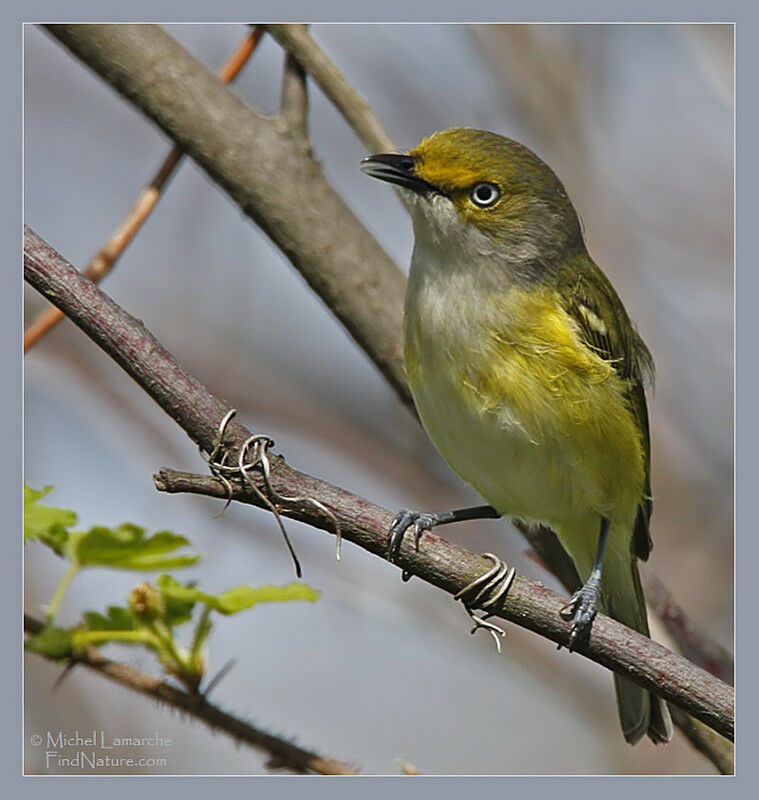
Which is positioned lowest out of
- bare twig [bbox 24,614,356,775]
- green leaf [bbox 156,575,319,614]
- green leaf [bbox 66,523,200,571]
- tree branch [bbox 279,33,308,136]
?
bare twig [bbox 24,614,356,775]

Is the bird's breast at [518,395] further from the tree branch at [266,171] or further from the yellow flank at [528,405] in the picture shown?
the tree branch at [266,171]

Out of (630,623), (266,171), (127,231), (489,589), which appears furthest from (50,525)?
(630,623)

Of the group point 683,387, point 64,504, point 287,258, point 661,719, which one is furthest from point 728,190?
point 64,504

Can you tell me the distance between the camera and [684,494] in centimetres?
221

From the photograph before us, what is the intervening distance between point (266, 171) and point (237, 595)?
890 mm

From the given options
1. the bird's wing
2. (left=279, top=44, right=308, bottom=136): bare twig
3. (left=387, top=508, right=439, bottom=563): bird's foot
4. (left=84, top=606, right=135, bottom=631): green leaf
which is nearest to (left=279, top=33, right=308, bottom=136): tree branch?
(left=279, top=44, right=308, bottom=136): bare twig

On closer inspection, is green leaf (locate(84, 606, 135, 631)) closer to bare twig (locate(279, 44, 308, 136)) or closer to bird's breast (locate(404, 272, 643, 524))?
bird's breast (locate(404, 272, 643, 524))

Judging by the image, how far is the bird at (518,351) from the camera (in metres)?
1.66

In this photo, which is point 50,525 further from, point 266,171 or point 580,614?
point 266,171

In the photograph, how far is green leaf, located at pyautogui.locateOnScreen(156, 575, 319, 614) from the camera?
140 cm

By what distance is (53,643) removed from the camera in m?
1.42

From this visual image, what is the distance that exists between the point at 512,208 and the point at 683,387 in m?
0.63

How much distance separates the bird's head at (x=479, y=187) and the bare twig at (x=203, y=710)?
0.76 metres

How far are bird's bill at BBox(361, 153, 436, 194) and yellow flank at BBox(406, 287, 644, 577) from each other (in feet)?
0.65
